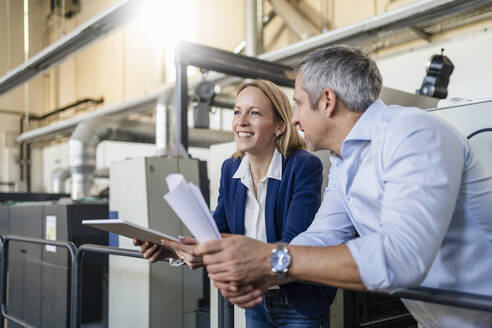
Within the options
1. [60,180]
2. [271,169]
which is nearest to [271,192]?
[271,169]

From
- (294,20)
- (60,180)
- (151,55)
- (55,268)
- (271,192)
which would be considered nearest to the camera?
(271,192)

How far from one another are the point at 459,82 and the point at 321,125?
336 cm

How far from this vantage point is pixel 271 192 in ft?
4.93

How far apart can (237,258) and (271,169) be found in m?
0.62

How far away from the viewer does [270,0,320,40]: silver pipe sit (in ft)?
17.9

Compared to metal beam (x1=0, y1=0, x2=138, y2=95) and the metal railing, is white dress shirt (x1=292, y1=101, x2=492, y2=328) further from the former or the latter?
metal beam (x1=0, y1=0, x2=138, y2=95)

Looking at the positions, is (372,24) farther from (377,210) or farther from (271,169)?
(377,210)

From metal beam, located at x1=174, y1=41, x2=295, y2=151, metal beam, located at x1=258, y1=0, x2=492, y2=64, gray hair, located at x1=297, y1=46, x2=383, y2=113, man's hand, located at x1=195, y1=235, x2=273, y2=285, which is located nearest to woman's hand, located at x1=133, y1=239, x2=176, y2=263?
man's hand, located at x1=195, y1=235, x2=273, y2=285

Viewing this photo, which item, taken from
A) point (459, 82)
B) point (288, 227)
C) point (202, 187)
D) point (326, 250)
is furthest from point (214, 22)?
point (326, 250)

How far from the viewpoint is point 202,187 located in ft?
9.87

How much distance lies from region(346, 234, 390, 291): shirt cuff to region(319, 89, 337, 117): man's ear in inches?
14.9

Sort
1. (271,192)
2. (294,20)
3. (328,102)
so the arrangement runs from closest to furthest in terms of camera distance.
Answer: (328,102), (271,192), (294,20)

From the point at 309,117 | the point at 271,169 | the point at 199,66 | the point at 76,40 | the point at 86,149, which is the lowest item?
the point at 271,169

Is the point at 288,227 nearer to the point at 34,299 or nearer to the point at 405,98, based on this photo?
the point at 405,98
